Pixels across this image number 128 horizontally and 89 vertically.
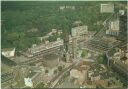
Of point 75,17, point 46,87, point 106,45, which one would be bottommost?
point 46,87

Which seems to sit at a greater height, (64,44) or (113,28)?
(113,28)

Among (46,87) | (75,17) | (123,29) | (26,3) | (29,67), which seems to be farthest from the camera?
(26,3)

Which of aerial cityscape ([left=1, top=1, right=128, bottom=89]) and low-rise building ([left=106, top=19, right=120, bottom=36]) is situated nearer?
aerial cityscape ([left=1, top=1, right=128, bottom=89])

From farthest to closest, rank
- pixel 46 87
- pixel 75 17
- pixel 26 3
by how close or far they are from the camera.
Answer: pixel 26 3 → pixel 75 17 → pixel 46 87

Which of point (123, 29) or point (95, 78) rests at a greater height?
point (123, 29)

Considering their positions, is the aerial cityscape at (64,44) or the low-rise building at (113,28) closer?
the aerial cityscape at (64,44)

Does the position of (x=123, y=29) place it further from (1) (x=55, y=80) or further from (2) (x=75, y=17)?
(1) (x=55, y=80)

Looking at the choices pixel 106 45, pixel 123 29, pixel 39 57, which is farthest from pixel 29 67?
pixel 123 29

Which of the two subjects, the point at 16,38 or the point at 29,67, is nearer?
the point at 29,67
